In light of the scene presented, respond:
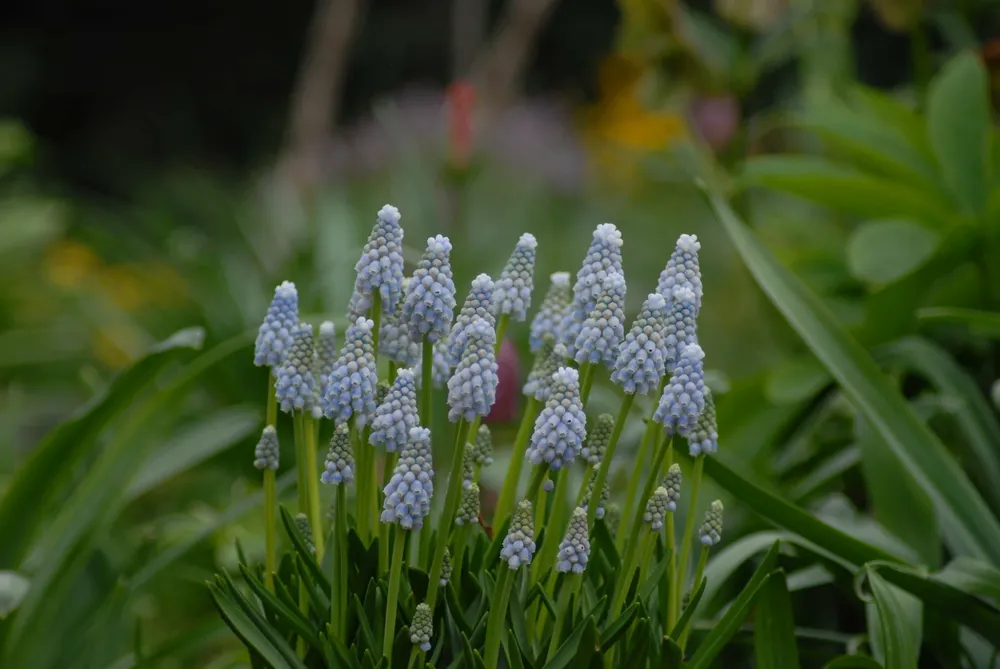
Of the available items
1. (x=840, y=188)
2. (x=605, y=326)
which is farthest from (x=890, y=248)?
(x=605, y=326)

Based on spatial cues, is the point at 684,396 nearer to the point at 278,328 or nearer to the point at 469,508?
the point at 469,508

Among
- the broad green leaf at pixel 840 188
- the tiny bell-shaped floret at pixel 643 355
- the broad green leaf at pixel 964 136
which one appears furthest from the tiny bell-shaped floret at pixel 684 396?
the broad green leaf at pixel 964 136

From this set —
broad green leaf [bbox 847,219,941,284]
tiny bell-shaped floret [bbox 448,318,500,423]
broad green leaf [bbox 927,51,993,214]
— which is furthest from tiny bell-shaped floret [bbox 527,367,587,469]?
broad green leaf [bbox 927,51,993,214]

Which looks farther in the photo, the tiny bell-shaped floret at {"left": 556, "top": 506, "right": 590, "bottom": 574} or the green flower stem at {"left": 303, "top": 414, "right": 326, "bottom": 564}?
the green flower stem at {"left": 303, "top": 414, "right": 326, "bottom": 564}

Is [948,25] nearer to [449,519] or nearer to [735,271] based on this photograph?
[735,271]

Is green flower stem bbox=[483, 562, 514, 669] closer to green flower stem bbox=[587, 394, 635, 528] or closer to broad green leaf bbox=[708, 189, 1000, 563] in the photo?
green flower stem bbox=[587, 394, 635, 528]

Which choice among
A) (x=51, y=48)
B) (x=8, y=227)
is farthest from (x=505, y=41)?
(x=51, y=48)
